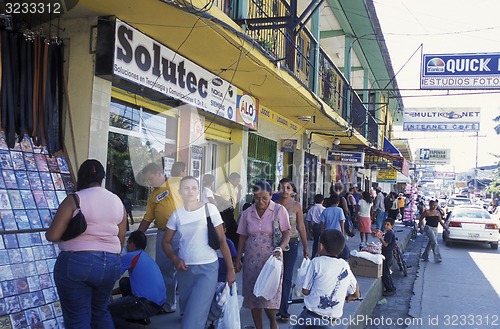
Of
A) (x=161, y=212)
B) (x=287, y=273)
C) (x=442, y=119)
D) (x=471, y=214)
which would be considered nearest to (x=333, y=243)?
(x=287, y=273)

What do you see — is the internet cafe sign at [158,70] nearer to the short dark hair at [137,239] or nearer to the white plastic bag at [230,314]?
the short dark hair at [137,239]

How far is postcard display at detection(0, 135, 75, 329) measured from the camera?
4125 millimetres

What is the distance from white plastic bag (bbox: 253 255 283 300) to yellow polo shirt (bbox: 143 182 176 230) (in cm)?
139

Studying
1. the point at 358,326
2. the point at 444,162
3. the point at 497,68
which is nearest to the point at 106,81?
the point at 358,326

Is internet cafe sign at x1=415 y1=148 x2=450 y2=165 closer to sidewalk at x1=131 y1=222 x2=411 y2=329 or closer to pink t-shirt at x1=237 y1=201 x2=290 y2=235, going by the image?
sidewalk at x1=131 y1=222 x2=411 y2=329

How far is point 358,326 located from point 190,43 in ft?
14.4

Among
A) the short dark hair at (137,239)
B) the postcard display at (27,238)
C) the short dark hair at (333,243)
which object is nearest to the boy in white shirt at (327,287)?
the short dark hair at (333,243)

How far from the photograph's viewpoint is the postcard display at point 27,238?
412 cm

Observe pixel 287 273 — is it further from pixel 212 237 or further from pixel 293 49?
pixel 293 49

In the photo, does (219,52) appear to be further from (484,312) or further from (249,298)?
(484,312)

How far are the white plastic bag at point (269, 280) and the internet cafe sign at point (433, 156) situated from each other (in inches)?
1847

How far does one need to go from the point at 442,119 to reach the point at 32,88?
20.1m

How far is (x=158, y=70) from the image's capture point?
635cm

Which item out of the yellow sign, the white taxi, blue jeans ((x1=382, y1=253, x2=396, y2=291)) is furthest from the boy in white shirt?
the yellow sign
